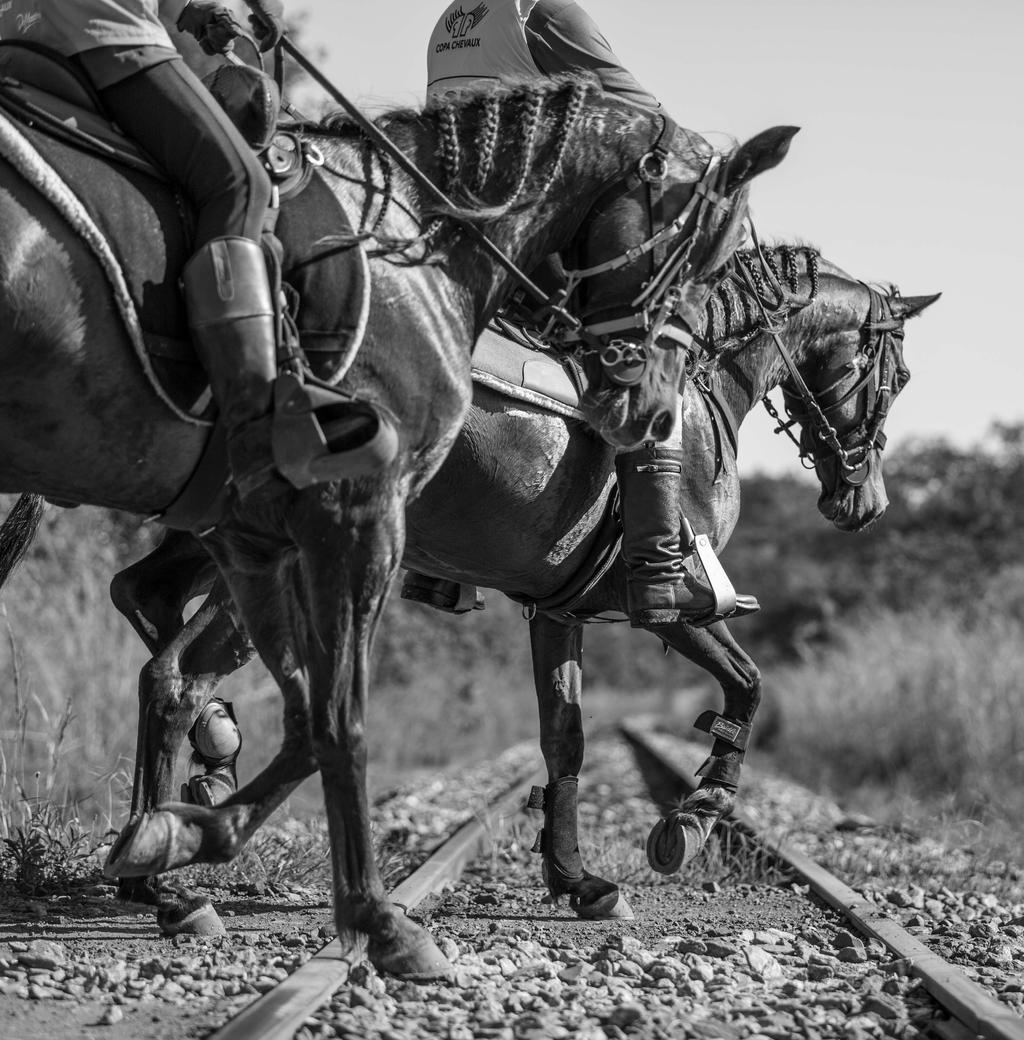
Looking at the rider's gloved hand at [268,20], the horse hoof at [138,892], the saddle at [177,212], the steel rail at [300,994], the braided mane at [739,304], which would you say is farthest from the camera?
the braided mane at [739,304]

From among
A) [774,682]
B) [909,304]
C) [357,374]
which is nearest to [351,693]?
[357,374]

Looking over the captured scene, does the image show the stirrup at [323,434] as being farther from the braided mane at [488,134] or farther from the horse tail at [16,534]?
the horse tail at [16,534]

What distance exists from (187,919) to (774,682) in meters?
26.7

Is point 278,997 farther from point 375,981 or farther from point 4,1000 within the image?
point 4,1000

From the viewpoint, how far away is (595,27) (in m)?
5.76

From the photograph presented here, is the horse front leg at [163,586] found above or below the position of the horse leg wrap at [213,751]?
Result: above

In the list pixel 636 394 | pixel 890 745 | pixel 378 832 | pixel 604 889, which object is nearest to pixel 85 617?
pixel 378 832

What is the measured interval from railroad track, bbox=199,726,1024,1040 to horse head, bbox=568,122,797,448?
188 cm

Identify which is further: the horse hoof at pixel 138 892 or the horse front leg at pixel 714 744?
the horse front leg at pixel 714 744

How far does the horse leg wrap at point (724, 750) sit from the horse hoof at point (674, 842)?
34cm

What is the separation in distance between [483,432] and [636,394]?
0.80m

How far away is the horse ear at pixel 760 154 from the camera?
464 cm

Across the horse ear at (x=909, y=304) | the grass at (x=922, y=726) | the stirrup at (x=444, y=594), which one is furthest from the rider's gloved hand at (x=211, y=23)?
the grass at (x=922, y=726)

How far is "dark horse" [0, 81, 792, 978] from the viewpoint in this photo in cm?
374
